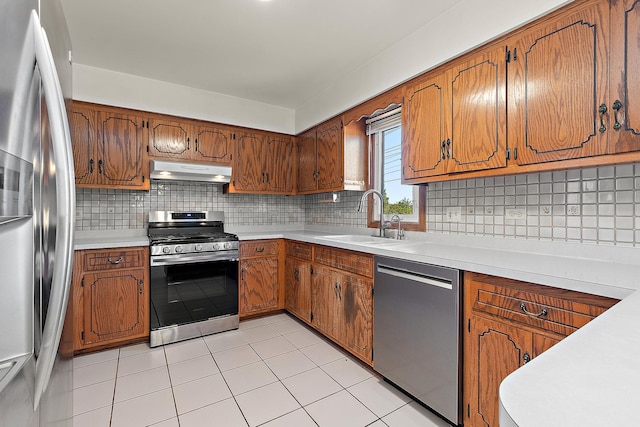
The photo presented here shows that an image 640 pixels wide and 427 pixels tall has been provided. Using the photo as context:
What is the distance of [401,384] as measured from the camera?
192 centimetres

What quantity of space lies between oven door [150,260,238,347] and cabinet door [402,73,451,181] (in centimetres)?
192

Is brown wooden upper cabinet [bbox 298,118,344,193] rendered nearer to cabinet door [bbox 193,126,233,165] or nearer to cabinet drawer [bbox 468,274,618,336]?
cabinet door [bbox 193,126,233,165]

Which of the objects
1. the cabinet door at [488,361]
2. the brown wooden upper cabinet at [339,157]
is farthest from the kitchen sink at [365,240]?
the cabinet door at [488,361]

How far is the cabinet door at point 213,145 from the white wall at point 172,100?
0.41ft

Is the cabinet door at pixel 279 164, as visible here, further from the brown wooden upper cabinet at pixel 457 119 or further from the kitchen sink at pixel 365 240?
the brown wooden upper cabinet at pixel 457 119

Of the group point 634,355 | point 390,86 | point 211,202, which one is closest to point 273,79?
point 390,86

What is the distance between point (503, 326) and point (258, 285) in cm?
237

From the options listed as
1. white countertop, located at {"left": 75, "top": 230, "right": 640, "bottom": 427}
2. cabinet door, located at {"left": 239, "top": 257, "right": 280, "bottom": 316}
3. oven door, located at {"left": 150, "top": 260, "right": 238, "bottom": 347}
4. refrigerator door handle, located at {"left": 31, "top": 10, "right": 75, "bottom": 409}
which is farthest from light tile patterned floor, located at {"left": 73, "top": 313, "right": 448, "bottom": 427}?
refrigerator door handle, located at {"left": 31, "top": 10, "right": 75, "bottom": 409}

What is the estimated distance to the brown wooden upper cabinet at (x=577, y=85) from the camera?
132 cm

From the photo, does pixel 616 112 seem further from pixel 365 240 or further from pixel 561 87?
pixel 365 240

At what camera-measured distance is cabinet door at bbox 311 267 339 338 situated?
259 centimetres

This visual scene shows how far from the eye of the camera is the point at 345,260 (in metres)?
2.44

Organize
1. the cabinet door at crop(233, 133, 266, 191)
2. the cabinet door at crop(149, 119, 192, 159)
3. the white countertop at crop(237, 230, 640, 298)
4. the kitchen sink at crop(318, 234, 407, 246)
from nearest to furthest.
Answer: the white countertop at crop(237, 230, 640, 298) → the kitchen sink at crop(318, 234, 407, 246) → the cabinet door at crop(149, 119, 192, 159) → the cabinet door at crop(233, 133, 266, 191)

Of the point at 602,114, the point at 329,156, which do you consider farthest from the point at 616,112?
the point at 329,156
